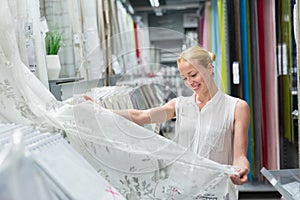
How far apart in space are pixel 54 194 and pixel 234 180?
66 centimetres

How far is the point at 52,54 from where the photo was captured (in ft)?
4.83

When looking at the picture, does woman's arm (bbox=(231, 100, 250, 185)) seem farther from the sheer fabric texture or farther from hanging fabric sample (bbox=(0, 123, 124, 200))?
hanging fabric sample (bbox=(0, 123, 124, 200))

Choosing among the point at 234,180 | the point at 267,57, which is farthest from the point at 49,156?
the point at 267,57

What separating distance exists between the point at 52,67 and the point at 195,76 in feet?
1.94

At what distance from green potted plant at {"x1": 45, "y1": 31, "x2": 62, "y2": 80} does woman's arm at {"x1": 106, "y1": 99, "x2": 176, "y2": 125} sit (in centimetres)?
37

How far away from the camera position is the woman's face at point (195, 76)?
1.20 metres

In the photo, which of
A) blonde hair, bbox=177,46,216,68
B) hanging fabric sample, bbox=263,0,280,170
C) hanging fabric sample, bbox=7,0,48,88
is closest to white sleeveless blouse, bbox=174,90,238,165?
blonde hair, bbox=177,46,216,68

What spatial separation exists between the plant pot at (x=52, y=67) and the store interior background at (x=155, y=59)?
2 centimetres

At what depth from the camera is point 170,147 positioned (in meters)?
1.17

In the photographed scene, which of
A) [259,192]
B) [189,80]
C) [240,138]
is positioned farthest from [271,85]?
[189,80]

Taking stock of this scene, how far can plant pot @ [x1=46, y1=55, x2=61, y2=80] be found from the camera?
1.42 metres

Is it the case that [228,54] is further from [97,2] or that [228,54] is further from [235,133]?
[235,133]

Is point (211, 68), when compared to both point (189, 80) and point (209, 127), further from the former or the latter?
point (209, 127)

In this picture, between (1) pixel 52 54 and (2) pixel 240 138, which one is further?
(1) pixel 52 54
